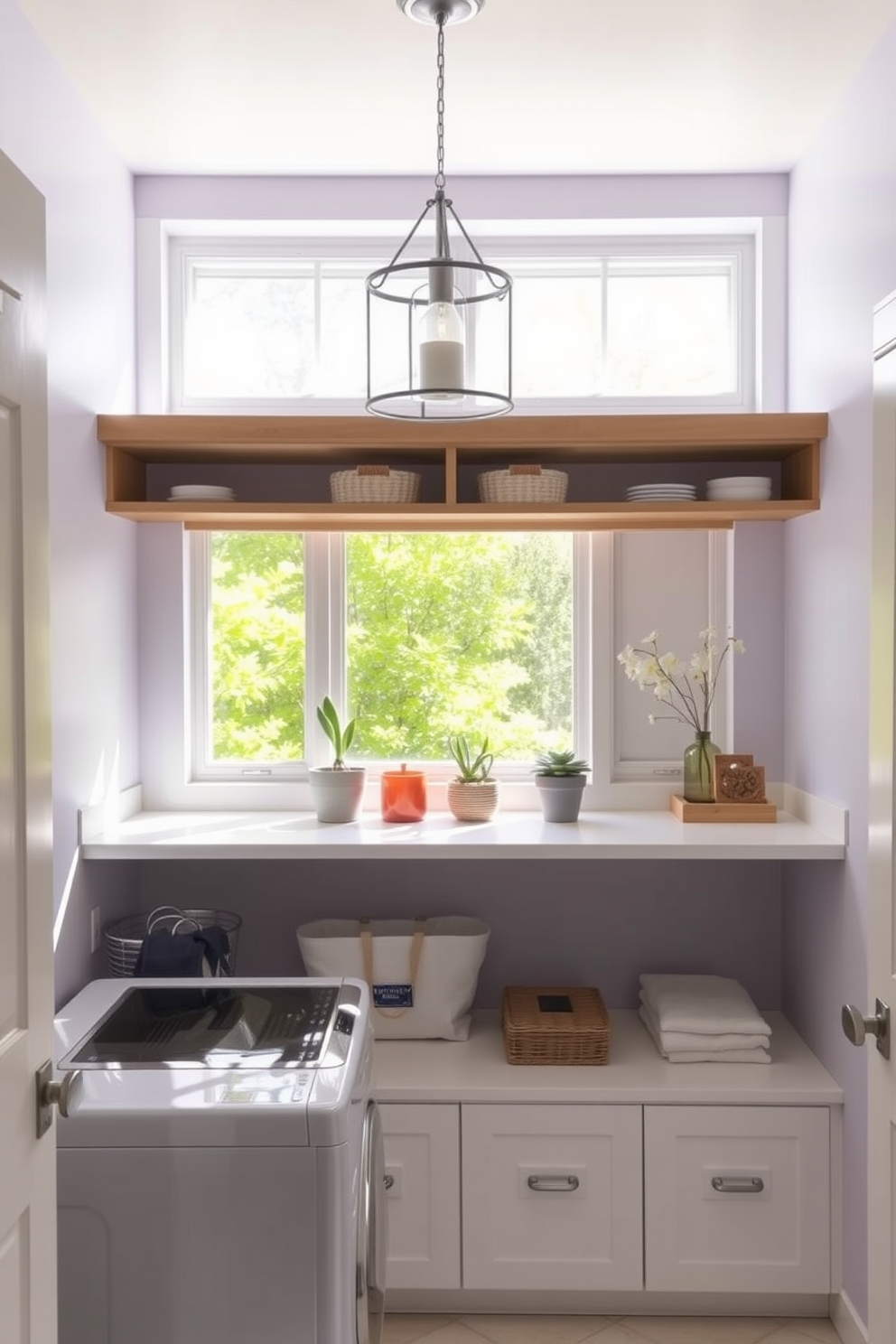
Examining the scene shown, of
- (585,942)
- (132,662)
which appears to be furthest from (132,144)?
(585,942)

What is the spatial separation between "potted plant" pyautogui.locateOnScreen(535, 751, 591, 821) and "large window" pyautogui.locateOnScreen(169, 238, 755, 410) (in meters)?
0.99

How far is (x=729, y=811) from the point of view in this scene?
283 centimetres

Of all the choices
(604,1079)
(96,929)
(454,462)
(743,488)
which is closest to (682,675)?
(743,488)

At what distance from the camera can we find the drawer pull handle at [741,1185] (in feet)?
8.33

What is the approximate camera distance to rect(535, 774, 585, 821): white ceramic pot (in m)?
2.87

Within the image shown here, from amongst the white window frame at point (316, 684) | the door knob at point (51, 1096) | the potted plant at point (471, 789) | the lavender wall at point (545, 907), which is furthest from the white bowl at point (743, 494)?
the door knob at point (51, 1096)

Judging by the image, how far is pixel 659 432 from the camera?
2.76 m

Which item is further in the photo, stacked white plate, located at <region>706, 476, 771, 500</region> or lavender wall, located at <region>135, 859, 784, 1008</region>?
lavender wall, located at <region>135, 859, 784, 1008</region>

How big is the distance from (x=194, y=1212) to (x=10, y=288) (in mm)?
1290

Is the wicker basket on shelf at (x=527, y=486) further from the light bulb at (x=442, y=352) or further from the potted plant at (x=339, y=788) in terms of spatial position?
the light bulb at (x=442, y=352)

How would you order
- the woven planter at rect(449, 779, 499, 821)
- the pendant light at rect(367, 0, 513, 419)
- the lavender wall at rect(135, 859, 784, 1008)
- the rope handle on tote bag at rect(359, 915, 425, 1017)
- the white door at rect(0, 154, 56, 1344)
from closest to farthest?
the white door at rect(0, 154, 56, 1344) → the pendant light at rect(367, 0, 513, 419) → the rope handle on tote bag at rect(359, 915, 425, 1017) → the woven planter at rect(449, 779, 499, 821) → the lavender wall at rect(135, 859, 784, 1008)

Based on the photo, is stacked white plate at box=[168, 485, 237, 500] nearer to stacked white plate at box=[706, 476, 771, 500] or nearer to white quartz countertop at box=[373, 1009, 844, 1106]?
stacked white plate at box=[706, 476, 771, 500]

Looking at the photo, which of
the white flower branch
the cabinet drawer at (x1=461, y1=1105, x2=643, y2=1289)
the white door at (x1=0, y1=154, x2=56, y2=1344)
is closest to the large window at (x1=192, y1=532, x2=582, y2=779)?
the white flower branch

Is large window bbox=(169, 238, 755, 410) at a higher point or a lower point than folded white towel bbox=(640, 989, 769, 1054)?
higher
